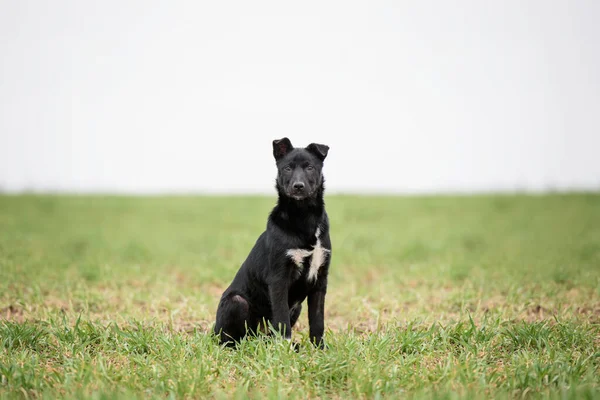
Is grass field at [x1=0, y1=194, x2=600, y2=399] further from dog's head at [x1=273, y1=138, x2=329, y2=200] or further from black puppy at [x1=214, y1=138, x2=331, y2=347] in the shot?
dog's head at [x1=273, y1=138, x2=329, y2=200]

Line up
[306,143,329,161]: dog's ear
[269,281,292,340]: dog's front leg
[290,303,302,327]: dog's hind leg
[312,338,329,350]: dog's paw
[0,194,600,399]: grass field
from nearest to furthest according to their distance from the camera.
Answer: [0,194,600,399]: grass field, [269,281,292,340]: dog's front leg, [312,338,329,350]: dog's paw, [306,143,329,161]: dog's ear, [290,303,302,327]: dog's hind leg

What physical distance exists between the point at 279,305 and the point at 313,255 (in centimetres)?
55

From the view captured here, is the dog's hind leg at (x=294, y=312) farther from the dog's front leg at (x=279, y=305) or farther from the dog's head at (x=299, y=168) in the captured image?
the dog's head at (x=299, y=168)

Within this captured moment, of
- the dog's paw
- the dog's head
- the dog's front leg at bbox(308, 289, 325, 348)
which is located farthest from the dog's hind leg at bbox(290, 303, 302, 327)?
the dog's head

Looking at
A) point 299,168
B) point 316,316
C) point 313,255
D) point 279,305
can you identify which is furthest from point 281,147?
point 316,316

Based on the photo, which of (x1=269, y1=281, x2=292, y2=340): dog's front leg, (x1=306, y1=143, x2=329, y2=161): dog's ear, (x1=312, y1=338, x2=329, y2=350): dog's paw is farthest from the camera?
(x1=306, y1=143, x2=329, y2=161): dog's ear

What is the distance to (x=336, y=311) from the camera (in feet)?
22.5

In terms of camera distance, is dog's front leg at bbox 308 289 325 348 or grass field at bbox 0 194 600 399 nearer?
grass field at bbox 0 194 600 399

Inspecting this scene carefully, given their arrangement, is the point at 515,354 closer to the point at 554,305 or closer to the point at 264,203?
the point at 554,305

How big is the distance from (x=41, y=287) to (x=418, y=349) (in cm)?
586

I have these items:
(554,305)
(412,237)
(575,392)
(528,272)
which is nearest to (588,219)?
(412,237)

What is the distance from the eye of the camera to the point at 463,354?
177 inches

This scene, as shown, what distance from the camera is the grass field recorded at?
3.93m

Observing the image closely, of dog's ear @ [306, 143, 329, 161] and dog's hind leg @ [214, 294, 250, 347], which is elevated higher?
dog's ear @ [306, 143, 329, 161]
